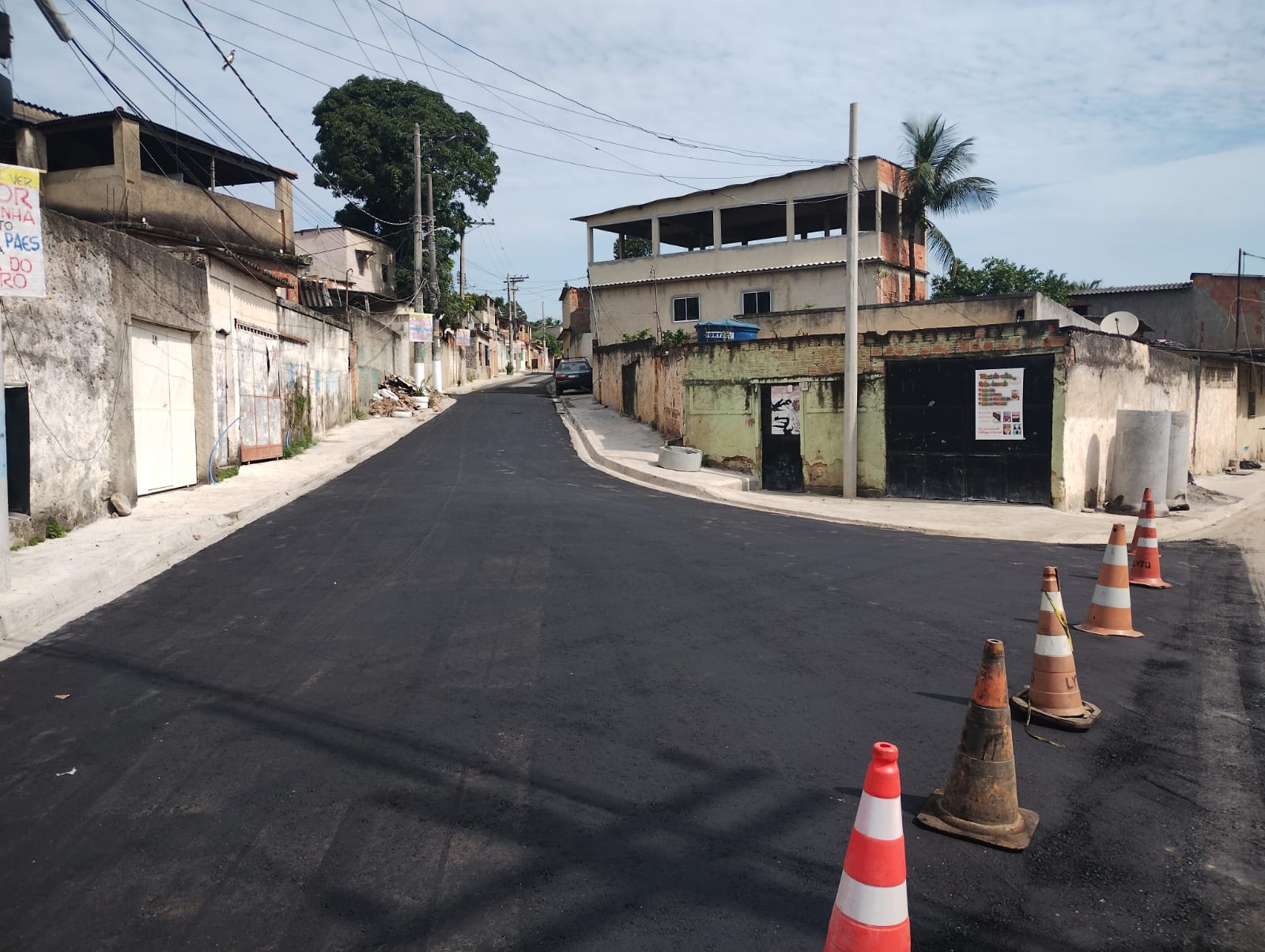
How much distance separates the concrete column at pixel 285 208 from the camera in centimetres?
3459

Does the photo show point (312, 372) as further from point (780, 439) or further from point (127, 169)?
point (127, 169)

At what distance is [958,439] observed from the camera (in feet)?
53.5

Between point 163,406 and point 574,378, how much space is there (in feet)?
90.4

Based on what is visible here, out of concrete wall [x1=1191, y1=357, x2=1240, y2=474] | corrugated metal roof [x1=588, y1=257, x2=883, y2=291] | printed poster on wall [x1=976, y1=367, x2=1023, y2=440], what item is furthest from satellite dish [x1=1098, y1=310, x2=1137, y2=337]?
corrugated metal roof [x1=588, y1=257, x2=883, y2=291]

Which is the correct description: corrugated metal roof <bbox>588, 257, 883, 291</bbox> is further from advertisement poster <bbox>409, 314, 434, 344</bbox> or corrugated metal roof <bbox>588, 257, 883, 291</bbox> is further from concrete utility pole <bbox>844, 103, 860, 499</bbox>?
concrete utility pole <bbox>844, 103, 860, 499</bbox>

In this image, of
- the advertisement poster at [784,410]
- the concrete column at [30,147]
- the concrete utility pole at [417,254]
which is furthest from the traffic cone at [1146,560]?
the concrete column at [30,147]

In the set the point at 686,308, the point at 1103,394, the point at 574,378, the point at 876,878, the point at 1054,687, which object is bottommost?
the point at 1054,687

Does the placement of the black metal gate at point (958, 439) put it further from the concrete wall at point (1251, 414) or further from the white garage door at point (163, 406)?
the concrete wall at point (1251, 414)

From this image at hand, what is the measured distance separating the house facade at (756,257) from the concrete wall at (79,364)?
23.0 meters

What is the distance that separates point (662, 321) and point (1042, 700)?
3449 cm

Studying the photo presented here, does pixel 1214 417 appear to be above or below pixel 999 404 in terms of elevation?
below

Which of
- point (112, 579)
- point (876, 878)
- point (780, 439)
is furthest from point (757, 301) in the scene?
point (876, 878)

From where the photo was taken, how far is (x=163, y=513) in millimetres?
11188

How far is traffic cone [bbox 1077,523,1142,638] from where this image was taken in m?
6.79
